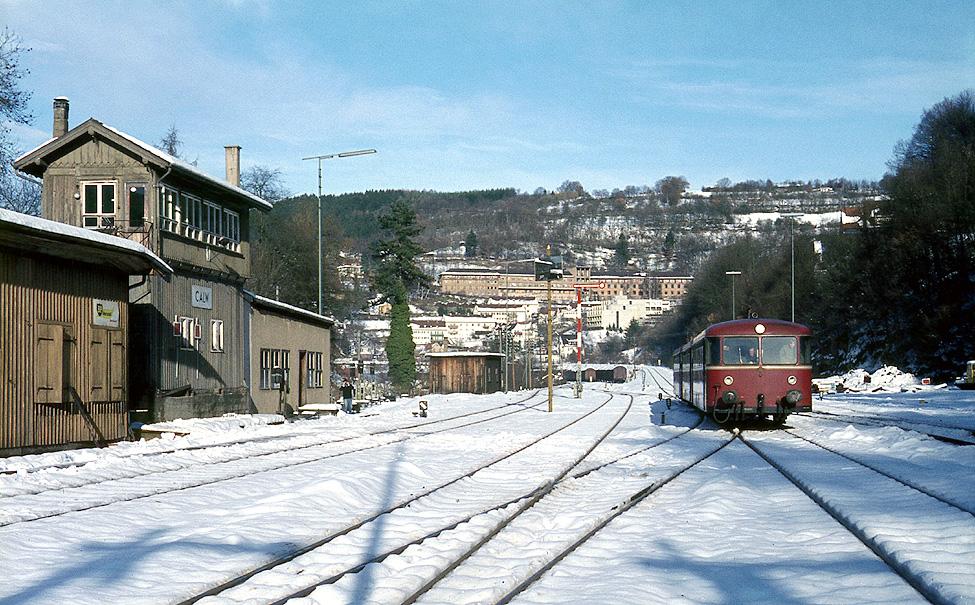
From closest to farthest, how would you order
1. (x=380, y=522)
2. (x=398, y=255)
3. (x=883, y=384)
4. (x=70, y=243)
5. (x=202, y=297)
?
(x=380, y=522), (x=70, y=243), (x=202, y=297), (x=883, y=384), (x=398, y=255)

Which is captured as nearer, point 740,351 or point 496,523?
point 496,523

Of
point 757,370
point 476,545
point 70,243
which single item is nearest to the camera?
point 476,545

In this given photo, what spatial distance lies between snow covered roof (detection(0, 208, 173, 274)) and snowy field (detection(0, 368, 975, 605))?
4005 millimetres

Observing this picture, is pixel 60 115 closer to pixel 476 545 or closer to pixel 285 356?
pixel 285 356

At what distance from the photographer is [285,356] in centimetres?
3825

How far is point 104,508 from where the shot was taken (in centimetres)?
1227

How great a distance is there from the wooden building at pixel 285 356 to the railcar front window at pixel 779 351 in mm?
17353

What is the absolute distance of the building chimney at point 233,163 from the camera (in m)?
40.3

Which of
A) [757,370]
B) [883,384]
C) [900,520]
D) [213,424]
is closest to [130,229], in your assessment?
[213,424]

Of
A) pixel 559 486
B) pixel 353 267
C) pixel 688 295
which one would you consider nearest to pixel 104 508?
pixel 559 486

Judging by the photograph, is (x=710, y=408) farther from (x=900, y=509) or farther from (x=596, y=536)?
(x=596, y=536)

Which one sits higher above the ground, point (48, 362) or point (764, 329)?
point (764, 329)

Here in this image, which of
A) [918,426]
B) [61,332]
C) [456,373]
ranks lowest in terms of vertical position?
[918,426]

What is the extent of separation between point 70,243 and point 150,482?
692cm
